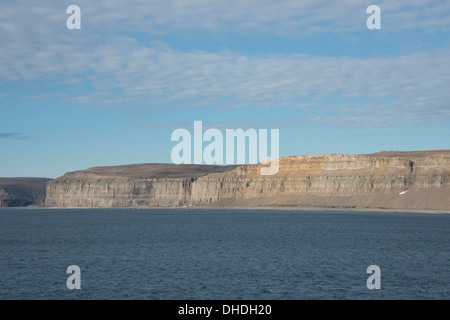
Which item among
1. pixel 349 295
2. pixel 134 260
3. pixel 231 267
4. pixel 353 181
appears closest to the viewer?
pixel 349 295

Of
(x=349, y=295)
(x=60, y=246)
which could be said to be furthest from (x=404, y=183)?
(x=349, y=295)

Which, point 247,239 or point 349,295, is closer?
point 349,295

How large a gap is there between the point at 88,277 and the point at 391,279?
21.9m

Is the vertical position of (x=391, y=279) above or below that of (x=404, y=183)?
below
